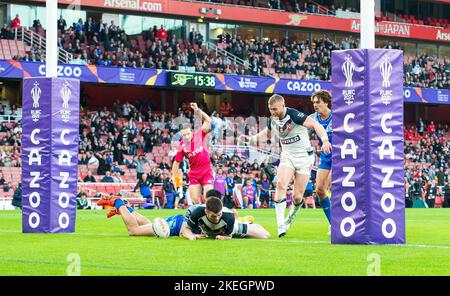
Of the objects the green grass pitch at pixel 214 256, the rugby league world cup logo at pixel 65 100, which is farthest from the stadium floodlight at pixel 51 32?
the green grass pitch at pixel 214 256

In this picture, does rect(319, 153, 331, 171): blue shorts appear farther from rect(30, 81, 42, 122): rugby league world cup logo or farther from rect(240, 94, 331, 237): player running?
rect(30, 81, 42, 122): rugby league world cup logo

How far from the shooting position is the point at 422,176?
50.1 meters

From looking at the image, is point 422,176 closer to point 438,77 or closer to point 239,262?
point 438,77

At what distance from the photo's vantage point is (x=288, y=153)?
16703 millimetres

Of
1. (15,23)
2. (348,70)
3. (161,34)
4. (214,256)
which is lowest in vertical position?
(214,256)

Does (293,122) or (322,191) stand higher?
(293,122)

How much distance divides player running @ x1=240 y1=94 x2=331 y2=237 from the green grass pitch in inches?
25.8

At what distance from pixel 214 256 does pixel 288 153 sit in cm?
537

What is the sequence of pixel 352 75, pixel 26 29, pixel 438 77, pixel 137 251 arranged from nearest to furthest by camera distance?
pixel 137 251 < pixel 352 75 < pixel 26 29 < pixel 438 77

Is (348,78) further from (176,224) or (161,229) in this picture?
(161,229)

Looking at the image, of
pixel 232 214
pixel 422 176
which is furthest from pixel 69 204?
pixel 422 176

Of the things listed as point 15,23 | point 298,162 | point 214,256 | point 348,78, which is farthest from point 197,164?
point 15,23

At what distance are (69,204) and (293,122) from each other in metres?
4.42

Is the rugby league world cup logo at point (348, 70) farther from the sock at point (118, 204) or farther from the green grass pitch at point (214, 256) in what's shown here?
the sock at point (118, 204)
